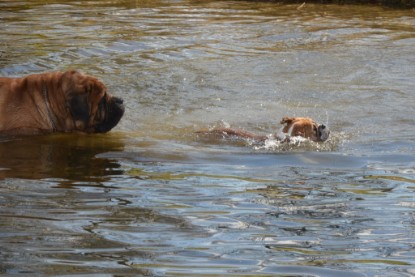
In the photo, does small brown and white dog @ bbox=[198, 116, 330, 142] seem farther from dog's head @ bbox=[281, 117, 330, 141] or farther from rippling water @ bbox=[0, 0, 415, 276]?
rippling water @ bbox=[0, 0, 415, 276]

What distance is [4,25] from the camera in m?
16.3

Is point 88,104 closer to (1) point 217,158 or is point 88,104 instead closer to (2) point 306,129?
(1) point 217,158

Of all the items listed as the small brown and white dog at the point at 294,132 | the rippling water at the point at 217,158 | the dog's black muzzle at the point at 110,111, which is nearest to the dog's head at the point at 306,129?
the small brown and white dog at the point at 294,132

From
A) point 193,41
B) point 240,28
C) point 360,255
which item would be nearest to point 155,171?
point 360,255

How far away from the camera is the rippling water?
5.39 m

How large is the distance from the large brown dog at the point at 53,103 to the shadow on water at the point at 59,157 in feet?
0.52

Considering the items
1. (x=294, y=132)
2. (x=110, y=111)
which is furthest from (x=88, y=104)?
(x=294, y=132)

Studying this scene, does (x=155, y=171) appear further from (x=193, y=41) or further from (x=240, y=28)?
(x=240, y=28)

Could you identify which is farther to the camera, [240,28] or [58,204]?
[240,28]

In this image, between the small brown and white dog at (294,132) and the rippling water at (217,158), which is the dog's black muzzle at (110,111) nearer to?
the rippling water at (217,158)

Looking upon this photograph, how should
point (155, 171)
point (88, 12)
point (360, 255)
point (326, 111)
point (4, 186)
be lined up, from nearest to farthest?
point (360, 255) → point (4, 186) → point (155, 171) → point (326, 111) → point (88, 12)

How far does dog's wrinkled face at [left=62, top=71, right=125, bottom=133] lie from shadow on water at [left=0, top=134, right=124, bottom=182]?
7.7 inches

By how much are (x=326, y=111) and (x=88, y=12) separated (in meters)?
8.11

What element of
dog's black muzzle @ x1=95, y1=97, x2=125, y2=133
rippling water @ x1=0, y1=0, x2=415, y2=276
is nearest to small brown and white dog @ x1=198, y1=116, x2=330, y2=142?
rippling water @ x1=0, y1=0, x2=415, y2=276
